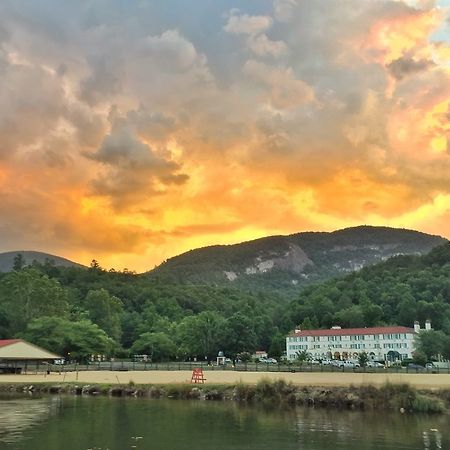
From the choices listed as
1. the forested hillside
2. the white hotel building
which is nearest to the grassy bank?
the forested hillside

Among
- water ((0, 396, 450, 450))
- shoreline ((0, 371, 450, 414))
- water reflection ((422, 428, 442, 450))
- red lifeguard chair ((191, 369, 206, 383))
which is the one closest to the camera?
water reflection ((422, 428, 442, 450))

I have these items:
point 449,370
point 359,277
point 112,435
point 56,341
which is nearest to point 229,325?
point 56,341

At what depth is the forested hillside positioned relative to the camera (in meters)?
93.6

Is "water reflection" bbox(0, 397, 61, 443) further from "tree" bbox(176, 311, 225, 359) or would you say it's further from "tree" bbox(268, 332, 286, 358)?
"tree" bbox(268, 332, 286, 358)

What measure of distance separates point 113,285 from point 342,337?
7968cm

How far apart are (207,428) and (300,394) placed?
1164 centimetres

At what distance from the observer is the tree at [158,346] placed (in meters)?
99.4

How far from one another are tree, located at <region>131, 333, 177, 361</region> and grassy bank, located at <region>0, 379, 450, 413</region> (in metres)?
52.0

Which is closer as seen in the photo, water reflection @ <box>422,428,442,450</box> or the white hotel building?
water reflection @ <box>422,428,442,450</box>

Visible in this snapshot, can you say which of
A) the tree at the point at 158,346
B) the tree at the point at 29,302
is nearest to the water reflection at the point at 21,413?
the tree at the point at 29,302

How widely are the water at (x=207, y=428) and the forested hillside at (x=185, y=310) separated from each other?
48841 millimetres

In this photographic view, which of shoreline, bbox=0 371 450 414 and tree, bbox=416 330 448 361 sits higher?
tree, bbox=416 330 448 361

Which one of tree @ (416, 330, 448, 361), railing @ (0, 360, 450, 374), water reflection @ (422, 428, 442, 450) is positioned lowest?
water reflection @ (422, 428, 442, 450)

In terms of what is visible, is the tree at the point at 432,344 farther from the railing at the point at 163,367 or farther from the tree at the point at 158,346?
the tree at the point at 158,346
